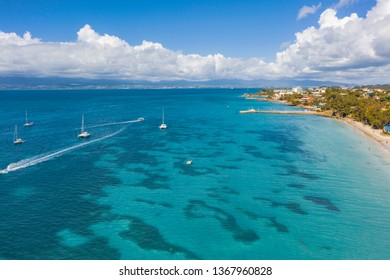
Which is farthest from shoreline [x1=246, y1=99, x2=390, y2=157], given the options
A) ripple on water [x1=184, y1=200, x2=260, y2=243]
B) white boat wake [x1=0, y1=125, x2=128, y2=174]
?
white boat wake [x1=0, y1=125, x2=128, y2=174]

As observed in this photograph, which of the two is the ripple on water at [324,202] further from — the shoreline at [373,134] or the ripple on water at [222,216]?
the shoreline at [373,134]

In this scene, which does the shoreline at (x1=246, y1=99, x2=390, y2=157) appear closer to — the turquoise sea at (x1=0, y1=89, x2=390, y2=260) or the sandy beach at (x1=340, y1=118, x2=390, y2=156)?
the sandy beach at (x1=340, y1=118, x2=390, y2=156)

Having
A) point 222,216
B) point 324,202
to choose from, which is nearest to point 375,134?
point 324,202

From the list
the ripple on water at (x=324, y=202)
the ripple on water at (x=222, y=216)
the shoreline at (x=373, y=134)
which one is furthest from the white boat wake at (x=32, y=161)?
the shoreline at (x=373, y=134)

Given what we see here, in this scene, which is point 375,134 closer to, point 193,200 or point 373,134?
point 373,134

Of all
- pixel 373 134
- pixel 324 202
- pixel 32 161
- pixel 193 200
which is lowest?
pixel 193 200

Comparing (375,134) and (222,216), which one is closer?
(222,216)
